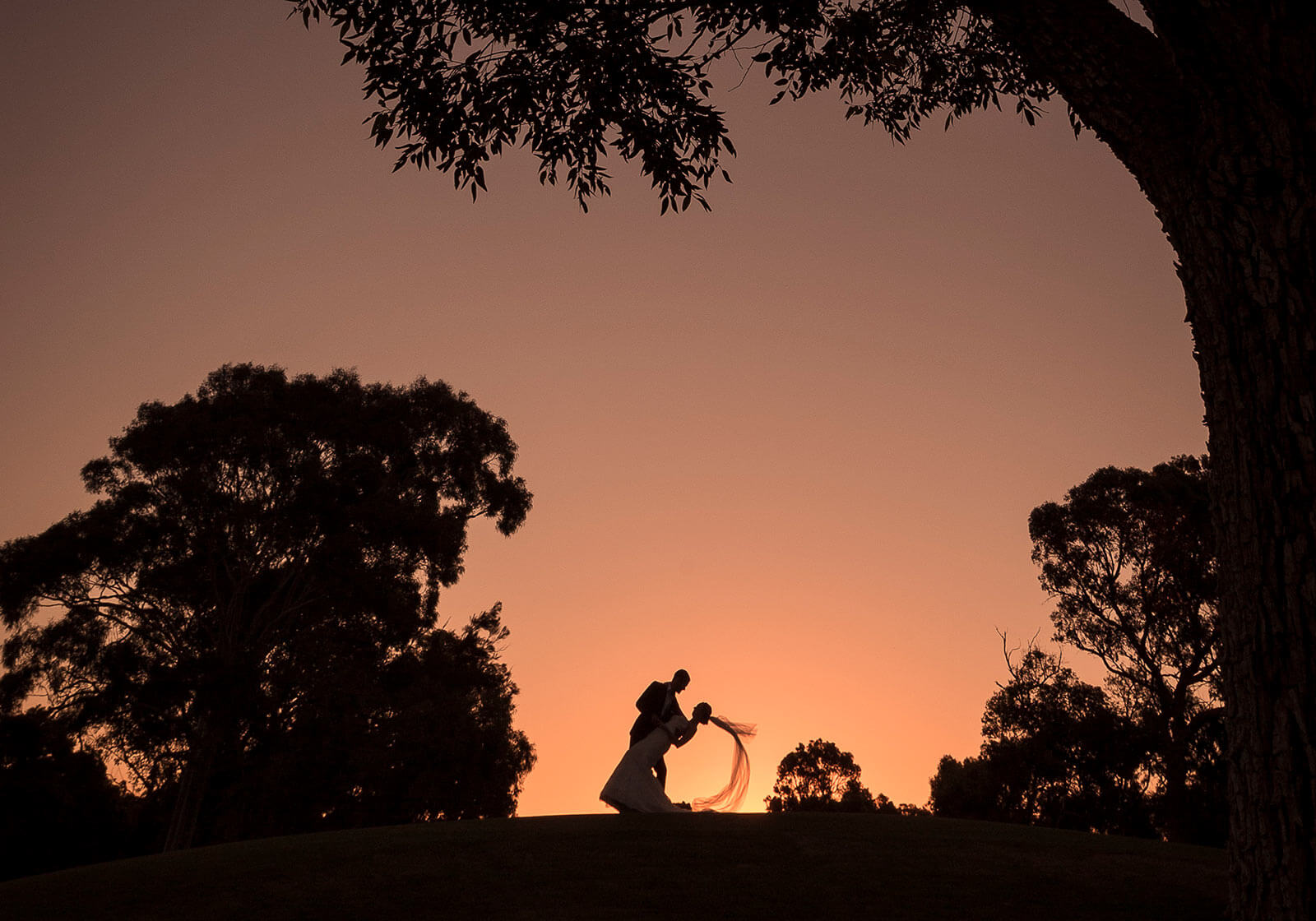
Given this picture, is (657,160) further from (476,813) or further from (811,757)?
(811,757)

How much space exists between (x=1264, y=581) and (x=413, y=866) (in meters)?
11.2

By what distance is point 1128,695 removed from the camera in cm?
3400

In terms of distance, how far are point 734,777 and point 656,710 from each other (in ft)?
6.99

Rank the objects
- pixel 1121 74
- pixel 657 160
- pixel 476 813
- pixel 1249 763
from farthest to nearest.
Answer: pixel 476 813 → pixel 657 160 → pixel 1121 74 → pixel 1249 763

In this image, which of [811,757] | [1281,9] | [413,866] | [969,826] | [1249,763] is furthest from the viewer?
[811,757]

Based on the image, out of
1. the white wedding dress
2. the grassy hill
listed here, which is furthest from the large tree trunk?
the white wedding dress

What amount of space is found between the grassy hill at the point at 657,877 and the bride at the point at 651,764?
118 centimetres

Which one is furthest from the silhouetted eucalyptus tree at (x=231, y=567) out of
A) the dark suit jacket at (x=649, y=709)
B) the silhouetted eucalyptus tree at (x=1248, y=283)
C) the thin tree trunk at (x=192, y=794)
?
the silhouetted eucalyptus tree at (x=1248, y=283)

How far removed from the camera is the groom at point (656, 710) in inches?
680

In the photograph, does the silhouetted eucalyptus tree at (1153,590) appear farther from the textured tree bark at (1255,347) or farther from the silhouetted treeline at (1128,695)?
the textured tree bark at (1255,347)

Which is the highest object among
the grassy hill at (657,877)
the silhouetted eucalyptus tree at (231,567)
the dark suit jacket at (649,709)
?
the silhouetted eucalyptus tree at (231,567)

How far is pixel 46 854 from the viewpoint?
30391 millimetres

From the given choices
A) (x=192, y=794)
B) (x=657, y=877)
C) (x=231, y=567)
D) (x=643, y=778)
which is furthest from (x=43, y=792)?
(x=657, y=877)

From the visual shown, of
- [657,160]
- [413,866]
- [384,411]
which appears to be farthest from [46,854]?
[657,160]
